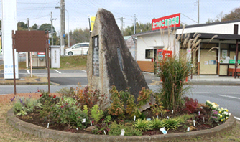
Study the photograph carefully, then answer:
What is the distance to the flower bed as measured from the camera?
5.03m

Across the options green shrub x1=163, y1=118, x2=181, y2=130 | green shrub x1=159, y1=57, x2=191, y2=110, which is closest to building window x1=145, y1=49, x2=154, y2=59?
green shrub x1=159, y1=57, x2=191, y2=110

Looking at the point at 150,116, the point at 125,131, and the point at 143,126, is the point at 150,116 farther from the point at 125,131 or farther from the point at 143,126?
the point at 125,131

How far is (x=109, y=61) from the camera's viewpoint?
6.21 metres

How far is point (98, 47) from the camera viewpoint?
21.1 ft

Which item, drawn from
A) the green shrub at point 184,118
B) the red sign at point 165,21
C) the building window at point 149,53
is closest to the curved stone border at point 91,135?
the green shrub at point 184,118

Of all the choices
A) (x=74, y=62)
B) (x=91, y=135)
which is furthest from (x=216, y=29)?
(x=74, y=62)

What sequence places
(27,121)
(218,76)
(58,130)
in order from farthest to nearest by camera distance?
(218,76), (27,121), (58,130)

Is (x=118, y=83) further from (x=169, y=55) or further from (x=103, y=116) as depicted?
(x=169, y=55)

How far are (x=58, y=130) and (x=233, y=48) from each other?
19.7m

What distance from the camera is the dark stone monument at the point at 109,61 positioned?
6.18 m

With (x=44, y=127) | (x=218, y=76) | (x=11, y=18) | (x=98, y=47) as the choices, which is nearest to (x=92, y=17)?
(x=11, y=18)

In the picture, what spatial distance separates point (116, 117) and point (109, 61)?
1.34m

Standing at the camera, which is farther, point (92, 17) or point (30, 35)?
point (92, 17)

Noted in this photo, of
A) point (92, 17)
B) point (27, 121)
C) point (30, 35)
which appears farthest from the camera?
point (92, 17)
